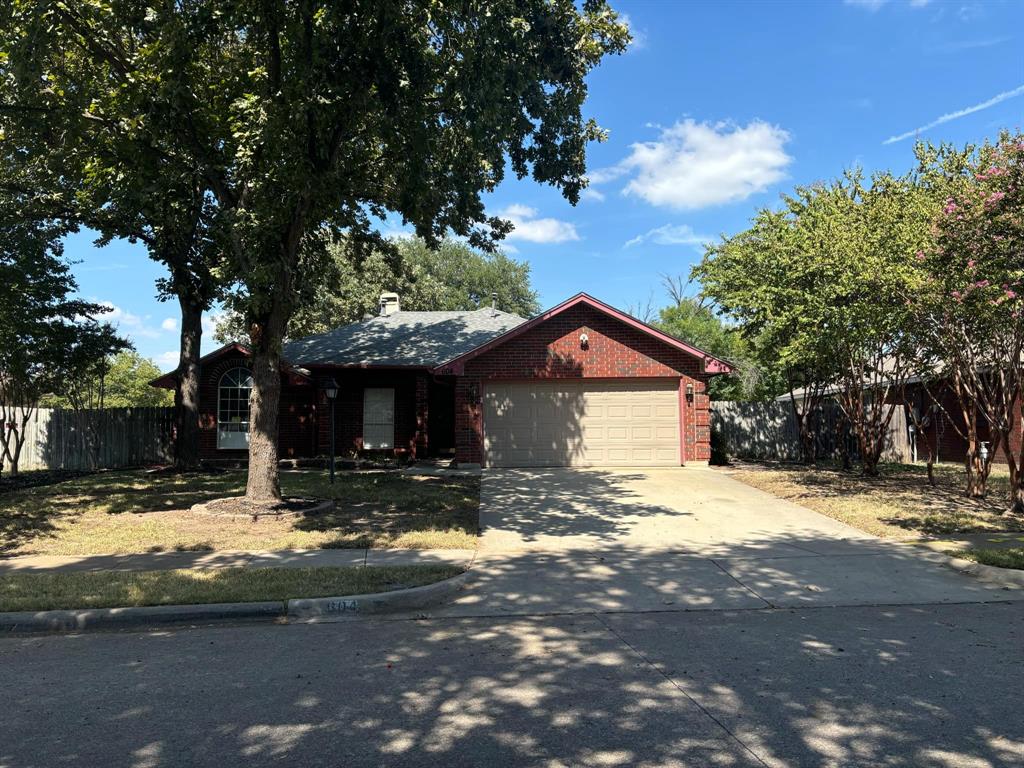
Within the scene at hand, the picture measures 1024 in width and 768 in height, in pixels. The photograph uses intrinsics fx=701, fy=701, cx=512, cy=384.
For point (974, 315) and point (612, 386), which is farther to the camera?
point (612, 386)

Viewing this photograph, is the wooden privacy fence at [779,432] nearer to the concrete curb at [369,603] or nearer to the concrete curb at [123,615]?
the concrete curb at [369,603]

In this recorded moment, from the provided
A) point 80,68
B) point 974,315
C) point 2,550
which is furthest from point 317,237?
point 974,315

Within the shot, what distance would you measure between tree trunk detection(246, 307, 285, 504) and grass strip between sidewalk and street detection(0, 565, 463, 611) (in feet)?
12.9

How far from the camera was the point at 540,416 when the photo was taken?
18625 mm

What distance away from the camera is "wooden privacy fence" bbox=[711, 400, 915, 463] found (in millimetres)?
23141

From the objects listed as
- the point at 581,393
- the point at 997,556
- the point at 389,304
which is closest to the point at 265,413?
the point at 581,393

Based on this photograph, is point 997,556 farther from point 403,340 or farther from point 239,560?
point 403,340

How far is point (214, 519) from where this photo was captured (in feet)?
35.0

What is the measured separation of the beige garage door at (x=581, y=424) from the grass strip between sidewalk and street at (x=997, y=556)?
10343 millimetres

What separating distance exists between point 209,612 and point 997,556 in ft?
27.0

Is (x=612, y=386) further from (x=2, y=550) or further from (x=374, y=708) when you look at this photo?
(x=374, y=708)

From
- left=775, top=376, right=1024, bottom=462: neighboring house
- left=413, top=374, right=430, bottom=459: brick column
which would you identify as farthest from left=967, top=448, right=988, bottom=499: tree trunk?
left=413, top=374, right=430, bottom=459: brick column

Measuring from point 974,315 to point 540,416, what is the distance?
33.6 ft

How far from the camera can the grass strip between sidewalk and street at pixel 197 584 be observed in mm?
6250
